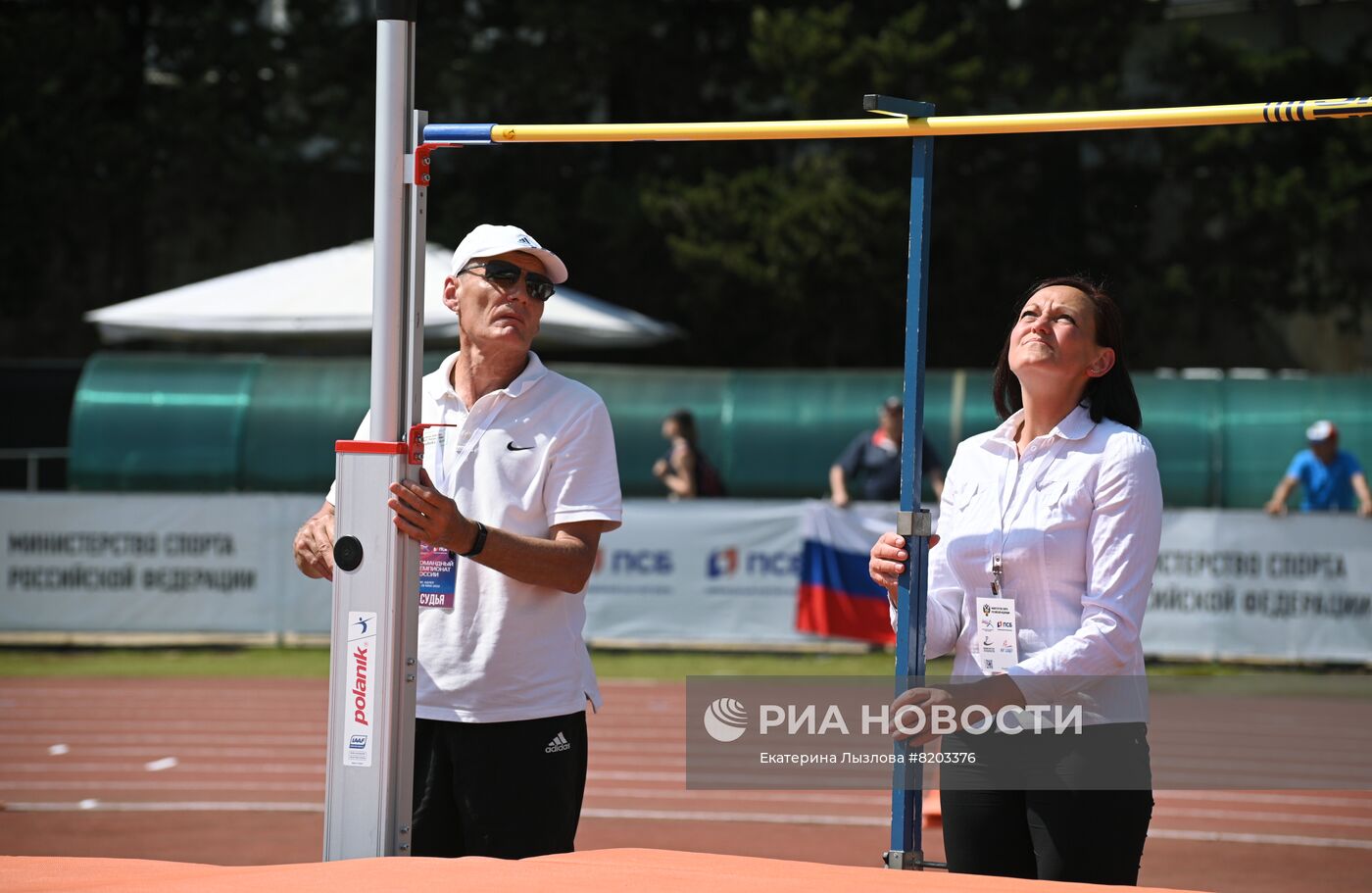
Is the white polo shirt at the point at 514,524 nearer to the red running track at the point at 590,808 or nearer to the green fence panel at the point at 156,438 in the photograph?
the red running track at the point at 590,808

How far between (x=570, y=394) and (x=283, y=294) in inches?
436

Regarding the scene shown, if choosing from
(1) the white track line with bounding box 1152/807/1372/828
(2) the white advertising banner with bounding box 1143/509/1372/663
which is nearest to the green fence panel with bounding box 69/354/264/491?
(2) the white advertising banner with bounding box 1143/509/1372/663

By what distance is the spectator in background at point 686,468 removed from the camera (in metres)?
14.0

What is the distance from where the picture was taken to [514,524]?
12.8ft

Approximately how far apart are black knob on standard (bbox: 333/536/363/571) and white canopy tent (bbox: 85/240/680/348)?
1032 cm

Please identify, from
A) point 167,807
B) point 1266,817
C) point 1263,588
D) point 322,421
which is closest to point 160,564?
point 322,421

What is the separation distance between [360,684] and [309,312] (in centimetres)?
1101

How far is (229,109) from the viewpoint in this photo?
89.8 ft

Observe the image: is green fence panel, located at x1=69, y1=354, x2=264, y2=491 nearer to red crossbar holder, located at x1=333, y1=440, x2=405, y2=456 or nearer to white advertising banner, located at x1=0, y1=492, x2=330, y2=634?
white advertising banner, located at x1=0, y1=492, x2=330, y2=634

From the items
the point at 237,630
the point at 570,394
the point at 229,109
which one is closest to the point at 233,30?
the point at 229,109

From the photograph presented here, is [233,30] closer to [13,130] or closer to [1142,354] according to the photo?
[13,130]

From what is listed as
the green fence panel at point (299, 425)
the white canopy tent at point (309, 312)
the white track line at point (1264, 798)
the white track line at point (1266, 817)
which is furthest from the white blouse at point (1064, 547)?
the green fence panel at point (299, 425)

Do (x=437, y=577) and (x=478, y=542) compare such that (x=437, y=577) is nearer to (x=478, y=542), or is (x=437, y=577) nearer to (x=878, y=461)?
(x=478, y=542)

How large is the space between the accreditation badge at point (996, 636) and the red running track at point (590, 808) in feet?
10.7
